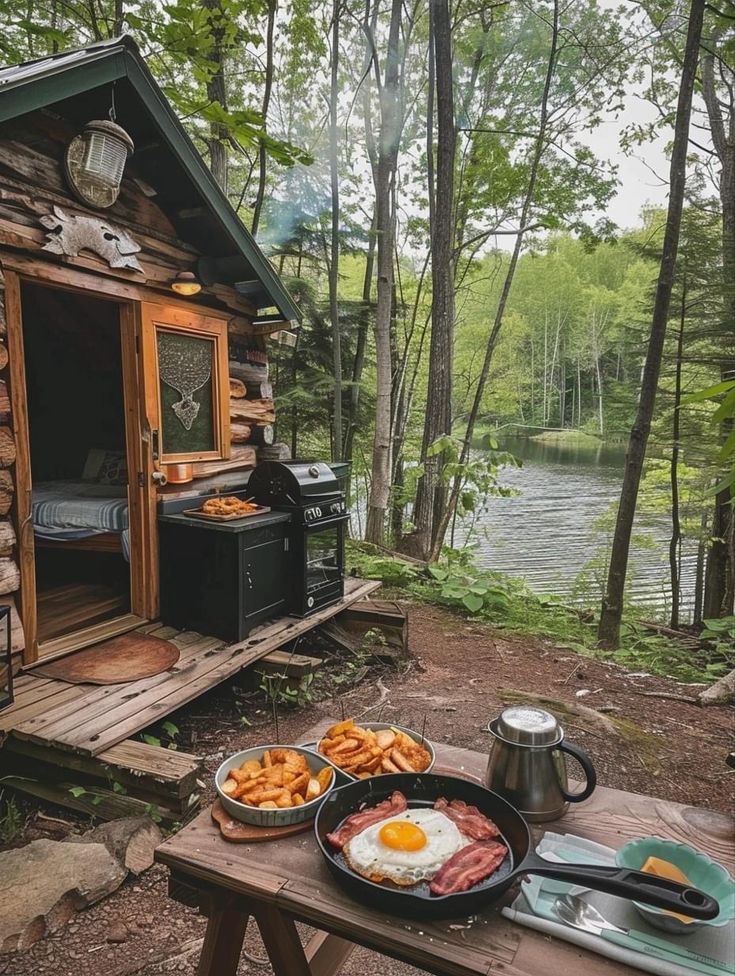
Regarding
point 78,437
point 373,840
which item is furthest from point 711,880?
point 78,437

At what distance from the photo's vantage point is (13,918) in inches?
84.3

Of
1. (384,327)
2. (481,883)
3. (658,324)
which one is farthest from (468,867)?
(384,327)

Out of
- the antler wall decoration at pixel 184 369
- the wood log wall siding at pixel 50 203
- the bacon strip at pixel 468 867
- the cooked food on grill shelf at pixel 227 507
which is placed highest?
the wood log wall siding at pixel 50 203

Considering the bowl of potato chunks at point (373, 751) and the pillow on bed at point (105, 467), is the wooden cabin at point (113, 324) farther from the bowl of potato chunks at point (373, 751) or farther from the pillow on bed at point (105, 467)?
the bowl of potato chunks at point (373, 751)

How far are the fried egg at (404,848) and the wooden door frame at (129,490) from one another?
294 cm

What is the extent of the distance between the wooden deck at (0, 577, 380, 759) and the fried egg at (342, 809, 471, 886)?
203cm

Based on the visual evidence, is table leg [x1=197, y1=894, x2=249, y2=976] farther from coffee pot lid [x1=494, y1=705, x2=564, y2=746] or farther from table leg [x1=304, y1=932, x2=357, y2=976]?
coffee pot lid [x1=494, y1=705, x2=564, y2=746]

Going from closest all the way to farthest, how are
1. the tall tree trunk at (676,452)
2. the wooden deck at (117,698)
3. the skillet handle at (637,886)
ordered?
the skillet handle at (637,886)
the wooden deck at (117,698)
the tall tree trunk at (676,452)

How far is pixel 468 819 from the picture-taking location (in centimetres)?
134

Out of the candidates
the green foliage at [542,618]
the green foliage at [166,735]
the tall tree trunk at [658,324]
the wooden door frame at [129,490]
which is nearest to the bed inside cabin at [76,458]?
the wooden door frame at [129,490]

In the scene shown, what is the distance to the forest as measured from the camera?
5.85 m

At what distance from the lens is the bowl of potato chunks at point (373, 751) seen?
1.57 m

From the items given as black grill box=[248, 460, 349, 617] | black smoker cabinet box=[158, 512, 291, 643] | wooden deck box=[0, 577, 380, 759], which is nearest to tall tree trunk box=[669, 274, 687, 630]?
black grill box=[248, 460, 349, 617]

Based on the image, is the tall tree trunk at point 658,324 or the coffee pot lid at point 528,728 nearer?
the coffee pot lid at point 528,728
